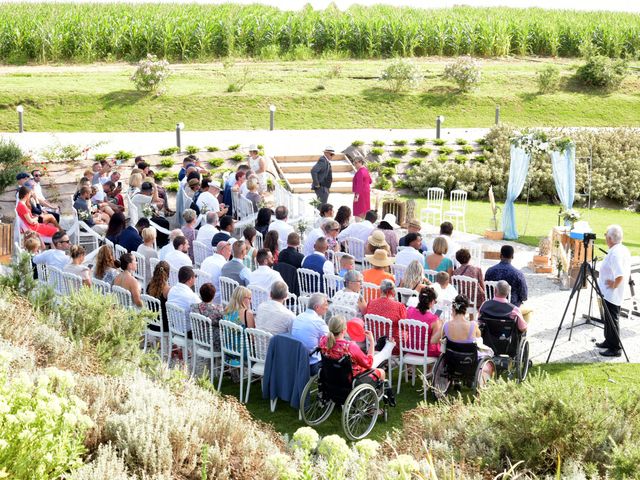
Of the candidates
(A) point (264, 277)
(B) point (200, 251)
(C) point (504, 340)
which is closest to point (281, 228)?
(B) point (200, 251)

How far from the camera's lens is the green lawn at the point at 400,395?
9211 millimetres

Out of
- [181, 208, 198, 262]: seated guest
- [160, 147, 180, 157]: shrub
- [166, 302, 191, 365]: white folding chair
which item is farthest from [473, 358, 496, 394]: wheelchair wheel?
[160, 147, 180, 157]: shrub

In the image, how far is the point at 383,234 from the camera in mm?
12930

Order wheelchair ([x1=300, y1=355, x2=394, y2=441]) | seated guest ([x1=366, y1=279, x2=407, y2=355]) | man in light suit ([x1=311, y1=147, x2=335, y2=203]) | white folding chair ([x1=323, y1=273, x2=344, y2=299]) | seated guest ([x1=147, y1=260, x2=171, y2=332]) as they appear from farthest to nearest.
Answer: man in light suit ([x1=311, y1=147, x2=335, y2=203]), white folding chair ([x1=323, y1=273, x2=344, y2=299]), seated guest ([x1=147, y1=260, x2=171, y2=332]), seated guest ([x1=366, y1=279, x2=407, y2=355]), wheelchair ([x1=300, y1=355, x2=394, y2=441])

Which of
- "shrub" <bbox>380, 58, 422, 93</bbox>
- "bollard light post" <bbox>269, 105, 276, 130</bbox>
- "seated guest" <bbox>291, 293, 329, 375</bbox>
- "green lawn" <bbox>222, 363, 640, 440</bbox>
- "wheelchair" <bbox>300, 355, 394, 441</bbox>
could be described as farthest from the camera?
"shrub" <bbox>380, 58, 422, 93</bbox>

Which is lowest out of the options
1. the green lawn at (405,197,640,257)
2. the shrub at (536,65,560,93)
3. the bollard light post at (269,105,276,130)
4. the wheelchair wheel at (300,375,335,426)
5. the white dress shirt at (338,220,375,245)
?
the green lawn at (405,197,640,257)

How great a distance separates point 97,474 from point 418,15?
41.2 meters

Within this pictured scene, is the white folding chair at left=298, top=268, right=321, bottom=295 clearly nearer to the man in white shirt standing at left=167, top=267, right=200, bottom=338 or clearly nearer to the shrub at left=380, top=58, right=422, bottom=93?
the man in white shirt standing at left=167, top=267, right=200, bottom=338

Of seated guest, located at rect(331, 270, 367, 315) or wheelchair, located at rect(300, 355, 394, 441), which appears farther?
seated guest, located at rect(331, 270, 367, 315)

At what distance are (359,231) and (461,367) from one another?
4944 millimetres

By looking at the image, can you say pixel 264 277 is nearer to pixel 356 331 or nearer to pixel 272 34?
pixel 356 331

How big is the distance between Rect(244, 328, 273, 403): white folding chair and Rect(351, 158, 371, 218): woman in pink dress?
8.52 m

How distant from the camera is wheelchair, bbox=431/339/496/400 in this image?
9.59 metres

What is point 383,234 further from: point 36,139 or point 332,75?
point 332,75
